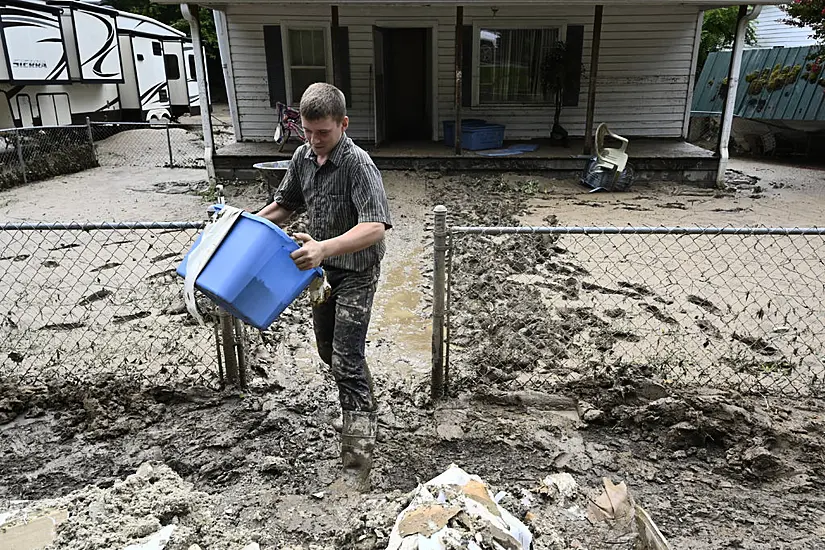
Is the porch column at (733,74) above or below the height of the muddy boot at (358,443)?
above

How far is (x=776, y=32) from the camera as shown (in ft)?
58.8

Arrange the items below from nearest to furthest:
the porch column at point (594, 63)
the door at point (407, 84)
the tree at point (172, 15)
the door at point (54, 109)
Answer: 1. the porch column at point (594, 63)
2. the door at point (407, 84)
3. the door at point (54, 109)
4. the tree at point (172, 15)

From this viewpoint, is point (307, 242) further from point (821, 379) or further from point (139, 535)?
point (821, 379)

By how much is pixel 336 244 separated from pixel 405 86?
426 inches

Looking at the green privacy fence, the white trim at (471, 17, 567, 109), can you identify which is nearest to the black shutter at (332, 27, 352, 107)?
the white trim at (471, 17, 567, 109)

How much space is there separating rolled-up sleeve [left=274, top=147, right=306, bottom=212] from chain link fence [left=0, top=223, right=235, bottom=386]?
1.87 feet

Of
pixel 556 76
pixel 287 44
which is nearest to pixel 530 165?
pixel 556 76

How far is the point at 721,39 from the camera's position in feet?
63.0

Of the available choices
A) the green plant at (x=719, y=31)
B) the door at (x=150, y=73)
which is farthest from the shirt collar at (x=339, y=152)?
the green plant at (x=719, y=31)

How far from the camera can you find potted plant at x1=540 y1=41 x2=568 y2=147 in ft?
36.3

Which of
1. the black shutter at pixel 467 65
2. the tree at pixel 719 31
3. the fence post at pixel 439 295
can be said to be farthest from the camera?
the tree at pixel 719 31

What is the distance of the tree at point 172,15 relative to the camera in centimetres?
2784

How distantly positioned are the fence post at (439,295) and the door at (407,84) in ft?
29.2

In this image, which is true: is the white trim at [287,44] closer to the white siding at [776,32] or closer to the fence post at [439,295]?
the fence post at [439,295]
